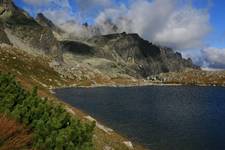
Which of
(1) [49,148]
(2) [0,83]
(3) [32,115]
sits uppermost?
(2) [0,83]

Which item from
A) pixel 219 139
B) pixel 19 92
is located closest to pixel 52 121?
pixel 19 92

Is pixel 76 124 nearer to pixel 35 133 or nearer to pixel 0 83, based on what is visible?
pixel 35 133

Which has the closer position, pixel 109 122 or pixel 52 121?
pixel 52 121

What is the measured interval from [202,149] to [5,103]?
46.3 metres

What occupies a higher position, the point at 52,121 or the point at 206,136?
the point at 52,121

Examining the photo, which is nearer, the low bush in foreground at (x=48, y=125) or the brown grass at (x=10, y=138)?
the brown grass at (x=10, y=138)

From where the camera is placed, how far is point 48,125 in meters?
14.5

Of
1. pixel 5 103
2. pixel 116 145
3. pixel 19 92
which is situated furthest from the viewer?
pixel 116 145

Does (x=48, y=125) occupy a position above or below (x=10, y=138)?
above

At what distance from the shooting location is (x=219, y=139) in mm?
68125

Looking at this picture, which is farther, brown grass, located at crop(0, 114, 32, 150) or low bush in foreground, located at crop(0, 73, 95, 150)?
low bush in foreground, located at crop(0, 73, 95, 150)

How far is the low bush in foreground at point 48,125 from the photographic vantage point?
13.6 metres

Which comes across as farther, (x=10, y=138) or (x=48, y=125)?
(x=48, y=125)

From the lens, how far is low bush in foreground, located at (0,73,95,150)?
1357cm
